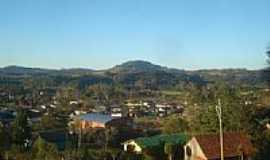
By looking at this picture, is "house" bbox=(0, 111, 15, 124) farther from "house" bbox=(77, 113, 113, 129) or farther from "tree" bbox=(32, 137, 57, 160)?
"tree" bbox=(32, 137, 57, 160)

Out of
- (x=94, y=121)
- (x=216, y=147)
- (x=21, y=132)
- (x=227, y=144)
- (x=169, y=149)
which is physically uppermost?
(x=21, y=132)

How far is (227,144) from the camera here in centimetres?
2839

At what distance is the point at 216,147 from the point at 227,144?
816 mm

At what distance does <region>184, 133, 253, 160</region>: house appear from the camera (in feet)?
90.7

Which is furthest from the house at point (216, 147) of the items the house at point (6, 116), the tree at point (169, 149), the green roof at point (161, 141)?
the house at point (6, 116)

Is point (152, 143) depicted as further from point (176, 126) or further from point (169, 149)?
point (176, 126)

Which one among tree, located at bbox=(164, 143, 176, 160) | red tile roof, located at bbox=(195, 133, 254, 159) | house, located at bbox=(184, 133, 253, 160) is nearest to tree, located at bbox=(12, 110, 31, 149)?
tree, located at bbox=(164, 143, 176, 160)

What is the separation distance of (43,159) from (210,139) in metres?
10.4

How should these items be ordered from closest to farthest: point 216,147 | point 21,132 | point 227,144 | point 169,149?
point 216,147, point 227,144, point 169,149, point 21,132

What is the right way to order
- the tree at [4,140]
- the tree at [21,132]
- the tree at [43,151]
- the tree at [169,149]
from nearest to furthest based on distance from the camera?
the tree at [43,151] → the tree at [169,149] → the tree at [4,140] → the tree at [21,132]

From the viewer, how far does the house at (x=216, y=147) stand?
27641 millimetres

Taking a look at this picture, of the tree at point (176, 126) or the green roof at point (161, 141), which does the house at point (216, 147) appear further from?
the tree at point (176, 126)

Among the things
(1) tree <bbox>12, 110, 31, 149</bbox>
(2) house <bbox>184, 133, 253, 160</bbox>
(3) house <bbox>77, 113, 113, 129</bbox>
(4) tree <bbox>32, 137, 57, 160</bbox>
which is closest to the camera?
(4) tree <bbox>32, 137, 57, 160</bbox>

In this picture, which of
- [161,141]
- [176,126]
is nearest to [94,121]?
[176,126]
